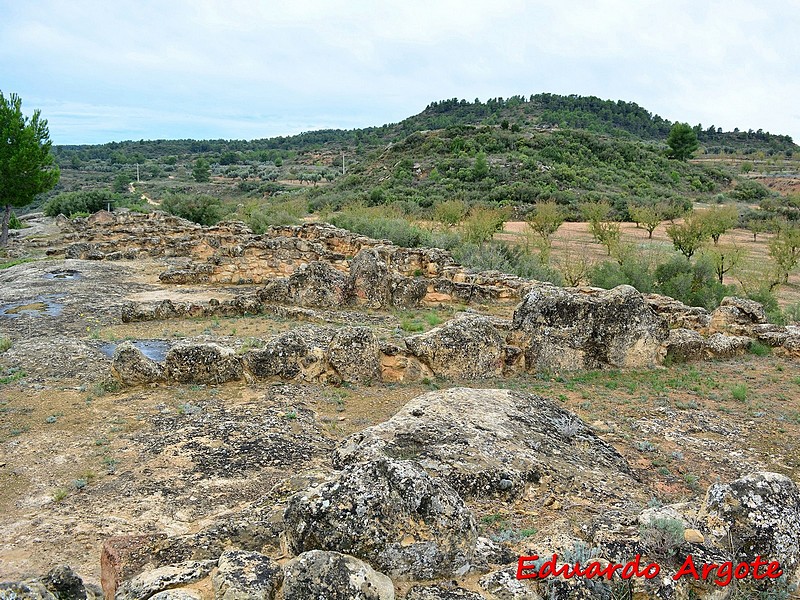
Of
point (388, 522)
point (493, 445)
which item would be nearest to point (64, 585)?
point (388, 522)

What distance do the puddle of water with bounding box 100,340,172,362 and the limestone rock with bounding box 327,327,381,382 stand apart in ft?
12.6

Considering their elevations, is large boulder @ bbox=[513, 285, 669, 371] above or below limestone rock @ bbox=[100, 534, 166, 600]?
above

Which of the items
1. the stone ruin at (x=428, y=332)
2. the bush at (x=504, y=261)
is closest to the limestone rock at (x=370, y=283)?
the stone ruin at (x=428, y=332)

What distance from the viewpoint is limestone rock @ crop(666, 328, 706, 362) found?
12.8 m

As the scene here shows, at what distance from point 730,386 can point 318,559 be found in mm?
10081

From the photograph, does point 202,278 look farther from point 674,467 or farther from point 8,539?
point 674,467

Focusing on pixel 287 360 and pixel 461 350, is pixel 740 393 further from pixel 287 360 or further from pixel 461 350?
pixel 287 360

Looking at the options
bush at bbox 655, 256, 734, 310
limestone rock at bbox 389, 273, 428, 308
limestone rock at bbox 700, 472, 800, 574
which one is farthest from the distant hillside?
limestone rock at bbox 700, 472, 800, 574

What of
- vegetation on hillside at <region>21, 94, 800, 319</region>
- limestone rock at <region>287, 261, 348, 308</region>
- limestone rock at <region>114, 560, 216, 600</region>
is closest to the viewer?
limestone rock at <region>114, 560, 216, 600</region>

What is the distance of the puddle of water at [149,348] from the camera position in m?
12.1

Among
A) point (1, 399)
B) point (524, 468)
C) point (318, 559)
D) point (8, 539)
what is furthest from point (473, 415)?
point (1, 399)

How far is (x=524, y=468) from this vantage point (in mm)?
6609

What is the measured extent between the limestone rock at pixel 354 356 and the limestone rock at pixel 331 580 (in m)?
7.01

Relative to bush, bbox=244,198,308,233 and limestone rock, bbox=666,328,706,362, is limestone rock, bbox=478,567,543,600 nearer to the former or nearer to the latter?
limestone rock, bbox=666,328,706,362
